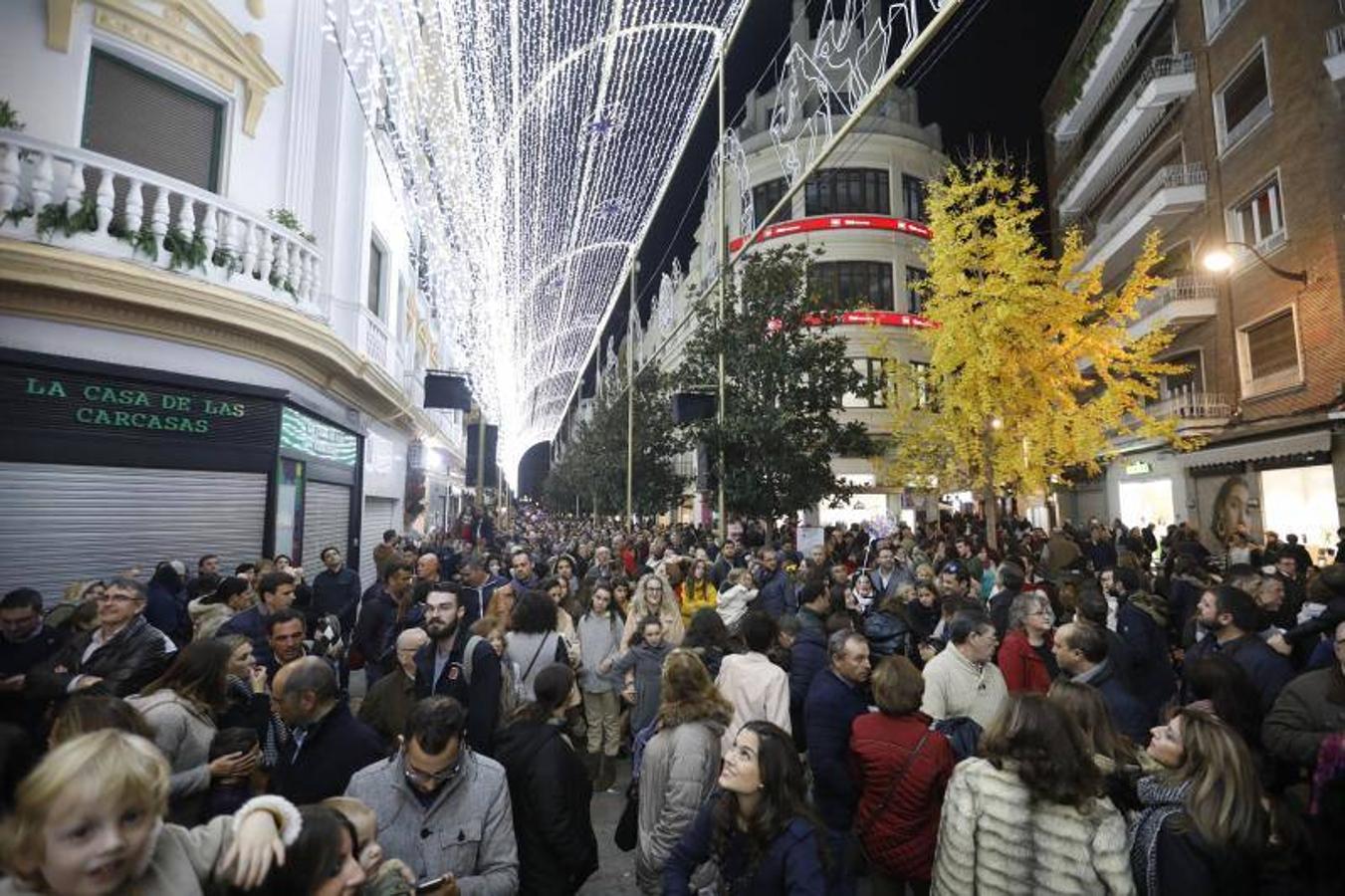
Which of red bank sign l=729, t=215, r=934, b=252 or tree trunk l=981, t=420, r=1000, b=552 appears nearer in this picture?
tree trunk l=981, t=420, r=1000, b=552

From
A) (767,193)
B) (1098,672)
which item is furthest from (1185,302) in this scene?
(1098,672)

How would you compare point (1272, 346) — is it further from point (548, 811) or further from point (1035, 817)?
point (548, 811)

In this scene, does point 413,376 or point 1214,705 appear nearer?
point 1214,705

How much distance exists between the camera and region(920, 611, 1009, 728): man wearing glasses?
4070mm

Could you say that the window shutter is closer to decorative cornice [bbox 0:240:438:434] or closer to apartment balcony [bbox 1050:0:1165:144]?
apartment balcony [bbox 1050:0:1165:144]

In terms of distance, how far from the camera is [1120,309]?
1891 cm

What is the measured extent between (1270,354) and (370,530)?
75.7 feet

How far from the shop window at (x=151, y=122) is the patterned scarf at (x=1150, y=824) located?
37.2 feet

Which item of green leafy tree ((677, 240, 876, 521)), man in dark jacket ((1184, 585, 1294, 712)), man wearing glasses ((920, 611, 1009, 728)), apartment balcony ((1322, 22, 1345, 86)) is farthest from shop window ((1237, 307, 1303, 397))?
man wearing glasses ((920, 611, 1009, 728))

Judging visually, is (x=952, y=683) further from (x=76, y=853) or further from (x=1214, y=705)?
(x=76, y=853)

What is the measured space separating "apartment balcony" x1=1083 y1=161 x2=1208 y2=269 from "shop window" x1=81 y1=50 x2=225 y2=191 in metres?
22.9

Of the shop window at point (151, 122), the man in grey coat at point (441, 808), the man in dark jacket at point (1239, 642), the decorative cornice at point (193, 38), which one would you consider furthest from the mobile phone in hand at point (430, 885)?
the decorative cornice at point (193, 38)

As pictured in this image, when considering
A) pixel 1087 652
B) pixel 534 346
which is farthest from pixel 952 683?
pixel 534 346

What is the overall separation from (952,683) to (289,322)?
9.20 m
